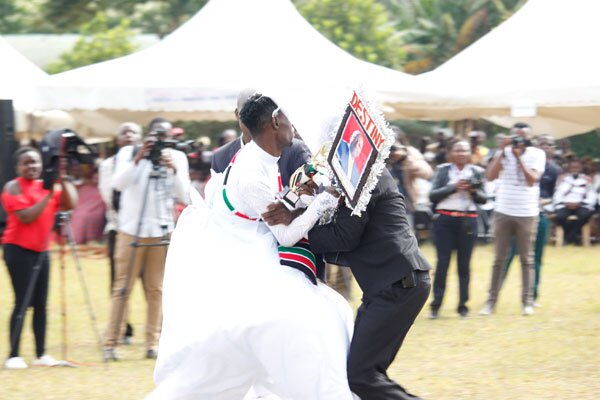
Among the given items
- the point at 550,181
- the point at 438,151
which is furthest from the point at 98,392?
the point at 438,151

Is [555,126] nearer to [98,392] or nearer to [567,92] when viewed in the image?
[567,92]

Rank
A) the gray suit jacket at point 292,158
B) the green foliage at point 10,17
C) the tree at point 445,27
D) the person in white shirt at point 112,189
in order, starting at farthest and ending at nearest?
1. the green foliage at point 10,17
2. the tree at point 445,27
3. the person in white shirt at point 112,189
4. the gray suit jacket at point 292,158

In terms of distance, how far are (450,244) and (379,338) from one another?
19.9 feet

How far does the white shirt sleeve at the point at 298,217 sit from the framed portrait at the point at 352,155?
0.14m

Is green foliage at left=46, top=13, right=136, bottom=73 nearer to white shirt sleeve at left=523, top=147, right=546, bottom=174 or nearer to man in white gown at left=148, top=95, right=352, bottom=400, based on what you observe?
white shirt sleeve at left=523, top=147, right=546, bottom=174

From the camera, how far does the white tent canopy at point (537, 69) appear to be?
43.8 feet

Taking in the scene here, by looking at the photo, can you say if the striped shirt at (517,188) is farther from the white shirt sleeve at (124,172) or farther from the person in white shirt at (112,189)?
the white shirt sleeve at (124,172)

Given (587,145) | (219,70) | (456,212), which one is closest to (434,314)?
(456,212)

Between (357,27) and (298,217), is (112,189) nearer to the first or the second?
(298,217)

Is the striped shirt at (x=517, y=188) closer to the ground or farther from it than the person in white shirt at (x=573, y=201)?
farther from it

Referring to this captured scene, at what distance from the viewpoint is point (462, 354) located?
32.2ft

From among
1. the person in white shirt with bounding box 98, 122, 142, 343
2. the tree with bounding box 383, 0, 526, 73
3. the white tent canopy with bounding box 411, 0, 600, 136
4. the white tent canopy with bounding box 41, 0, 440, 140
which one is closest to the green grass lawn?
the person in white shirt with bounding box 98, 122, 142, 343

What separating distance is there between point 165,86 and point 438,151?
6178mm

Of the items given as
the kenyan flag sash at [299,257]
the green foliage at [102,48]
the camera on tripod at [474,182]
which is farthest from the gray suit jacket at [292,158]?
the green foliage at [102,48]
